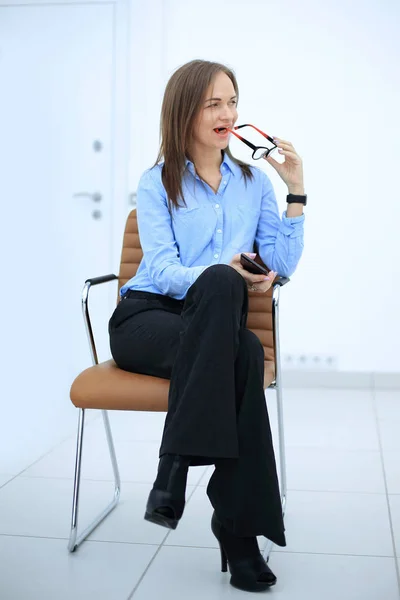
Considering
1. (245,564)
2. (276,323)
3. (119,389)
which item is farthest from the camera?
(276,323)

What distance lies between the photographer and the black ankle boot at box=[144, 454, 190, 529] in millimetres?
1587

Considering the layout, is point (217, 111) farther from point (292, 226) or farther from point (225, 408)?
point (225, 408)

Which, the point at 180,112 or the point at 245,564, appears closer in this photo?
the point at 245,564

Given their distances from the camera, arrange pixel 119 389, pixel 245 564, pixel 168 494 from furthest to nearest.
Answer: pixel 119 389, pixel 245 564, pixel 168 494

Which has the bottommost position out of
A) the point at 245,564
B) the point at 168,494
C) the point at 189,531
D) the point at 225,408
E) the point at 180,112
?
the point at 189,531

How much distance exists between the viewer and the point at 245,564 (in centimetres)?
174

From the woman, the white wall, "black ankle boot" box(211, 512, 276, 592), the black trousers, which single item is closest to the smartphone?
the woman

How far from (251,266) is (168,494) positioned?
0.55m
